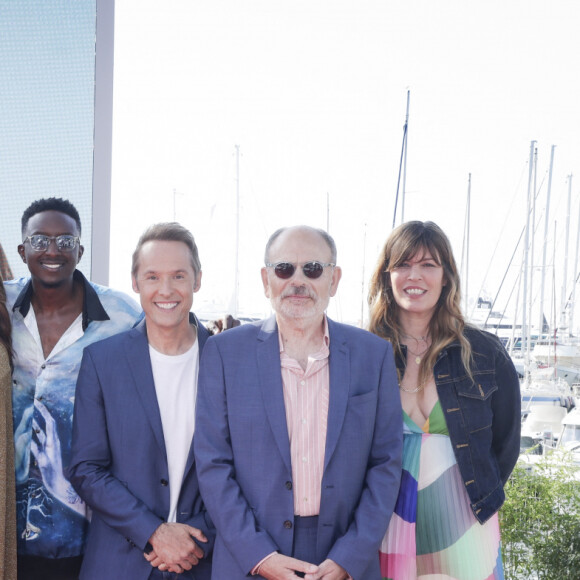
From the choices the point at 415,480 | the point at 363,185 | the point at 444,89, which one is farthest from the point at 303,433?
the point at 363,185

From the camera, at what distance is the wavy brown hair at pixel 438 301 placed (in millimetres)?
2789

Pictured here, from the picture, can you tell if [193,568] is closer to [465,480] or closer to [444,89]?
[465,480]

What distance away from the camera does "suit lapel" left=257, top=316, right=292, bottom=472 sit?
7.25ft

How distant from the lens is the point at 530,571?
4.07 metres

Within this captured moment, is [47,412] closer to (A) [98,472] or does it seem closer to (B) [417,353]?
(A) [98,472]

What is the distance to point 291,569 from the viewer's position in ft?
6.97

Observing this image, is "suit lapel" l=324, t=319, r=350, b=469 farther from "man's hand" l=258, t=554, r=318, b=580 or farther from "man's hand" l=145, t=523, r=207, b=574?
"man's hand" l=145, t=523, r=207, b=574

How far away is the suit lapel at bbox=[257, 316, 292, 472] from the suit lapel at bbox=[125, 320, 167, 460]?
43 centimetres

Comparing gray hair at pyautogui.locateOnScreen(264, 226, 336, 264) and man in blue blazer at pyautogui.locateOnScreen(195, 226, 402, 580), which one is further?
gray hair at pyautogui.locateOnScreen(264, 226, 336, 264)

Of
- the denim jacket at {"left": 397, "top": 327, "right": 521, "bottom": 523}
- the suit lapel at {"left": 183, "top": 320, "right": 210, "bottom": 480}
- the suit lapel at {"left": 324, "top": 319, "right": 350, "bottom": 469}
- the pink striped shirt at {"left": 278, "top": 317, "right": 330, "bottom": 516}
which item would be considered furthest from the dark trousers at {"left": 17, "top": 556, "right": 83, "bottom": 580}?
the denim jacket at {"left": 397, "top": 327, "right": 521, "bottom": 523}

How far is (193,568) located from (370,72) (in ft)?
38.2

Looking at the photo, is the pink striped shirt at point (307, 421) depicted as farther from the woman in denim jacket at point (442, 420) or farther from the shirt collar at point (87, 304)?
the shirt collar at point (87, 304)

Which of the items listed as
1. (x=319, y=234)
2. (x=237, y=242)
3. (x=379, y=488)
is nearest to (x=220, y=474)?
(x=379, y=488)

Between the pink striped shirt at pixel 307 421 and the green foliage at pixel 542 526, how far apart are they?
2178 mm
